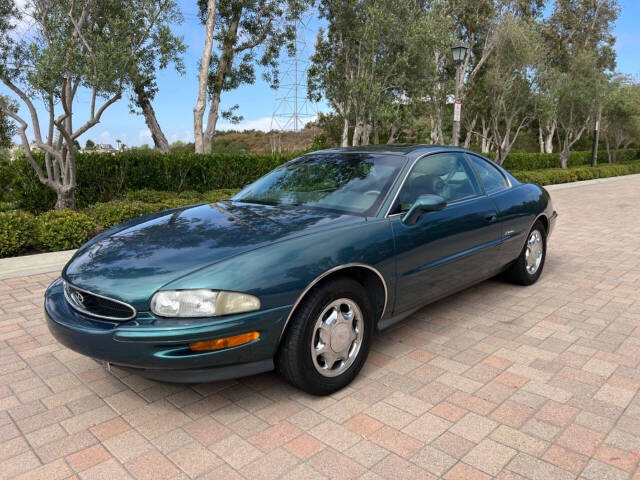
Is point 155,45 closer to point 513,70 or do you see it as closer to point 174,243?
point 174,243

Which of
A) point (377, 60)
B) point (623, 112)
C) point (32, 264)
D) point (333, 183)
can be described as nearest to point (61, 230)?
point (32, 264)

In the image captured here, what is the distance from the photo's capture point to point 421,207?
330 cm

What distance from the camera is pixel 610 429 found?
259cm

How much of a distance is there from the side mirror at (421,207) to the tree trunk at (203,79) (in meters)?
12.8

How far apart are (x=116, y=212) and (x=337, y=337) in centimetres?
620

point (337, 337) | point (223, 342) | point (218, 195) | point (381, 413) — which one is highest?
point (218, 195)

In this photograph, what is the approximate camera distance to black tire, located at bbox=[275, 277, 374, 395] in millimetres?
2645

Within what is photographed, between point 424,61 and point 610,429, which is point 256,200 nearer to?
point 610,429

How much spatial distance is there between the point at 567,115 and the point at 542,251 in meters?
26.4

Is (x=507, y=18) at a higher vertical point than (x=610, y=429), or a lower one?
higher

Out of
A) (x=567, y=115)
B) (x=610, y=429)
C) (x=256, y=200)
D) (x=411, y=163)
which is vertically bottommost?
(x=610, y=429)

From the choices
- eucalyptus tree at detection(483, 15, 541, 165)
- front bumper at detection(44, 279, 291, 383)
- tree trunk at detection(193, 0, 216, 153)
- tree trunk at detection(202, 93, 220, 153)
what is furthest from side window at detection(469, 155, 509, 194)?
eucalyptus tree at detection(483, 15, 541, 165)

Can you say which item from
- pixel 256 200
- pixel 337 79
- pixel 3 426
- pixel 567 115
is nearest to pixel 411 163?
pixel 256 200

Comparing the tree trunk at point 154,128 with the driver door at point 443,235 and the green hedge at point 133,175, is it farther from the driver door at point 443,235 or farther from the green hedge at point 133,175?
the driver door at point 443,235
